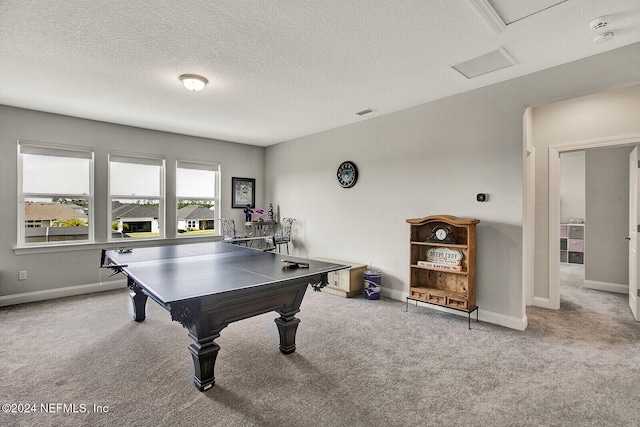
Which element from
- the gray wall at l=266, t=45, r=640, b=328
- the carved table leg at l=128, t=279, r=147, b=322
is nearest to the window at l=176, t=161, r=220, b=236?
the gray wall at l=266, t=45, r=640, b=328

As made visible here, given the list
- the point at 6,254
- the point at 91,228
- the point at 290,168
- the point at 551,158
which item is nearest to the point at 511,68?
the point at 551,158

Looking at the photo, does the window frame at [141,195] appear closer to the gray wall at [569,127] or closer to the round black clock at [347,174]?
the round black clock at [347,174]

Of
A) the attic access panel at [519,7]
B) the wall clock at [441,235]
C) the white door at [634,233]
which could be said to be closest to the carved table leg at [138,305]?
the wall clock at [441,235]

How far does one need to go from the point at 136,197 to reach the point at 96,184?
23.0 inches

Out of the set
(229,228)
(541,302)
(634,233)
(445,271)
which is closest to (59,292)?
(229,228)

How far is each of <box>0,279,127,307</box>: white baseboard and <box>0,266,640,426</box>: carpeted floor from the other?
1.75 ft

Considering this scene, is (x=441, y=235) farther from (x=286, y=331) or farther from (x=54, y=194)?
(x=54, y=194)

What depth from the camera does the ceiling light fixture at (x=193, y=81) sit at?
314 cm

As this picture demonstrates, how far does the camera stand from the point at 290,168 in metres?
6.14

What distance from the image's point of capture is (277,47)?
2.60 metres

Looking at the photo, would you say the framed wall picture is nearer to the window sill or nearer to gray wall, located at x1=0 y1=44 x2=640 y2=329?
gray wall, located at x1=0 y1=44 x2=640 y2=329

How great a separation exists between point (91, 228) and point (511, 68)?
5.89 m

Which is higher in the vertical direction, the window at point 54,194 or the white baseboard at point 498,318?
the window at point 54,194

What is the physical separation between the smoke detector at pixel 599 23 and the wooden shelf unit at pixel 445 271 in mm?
1838
